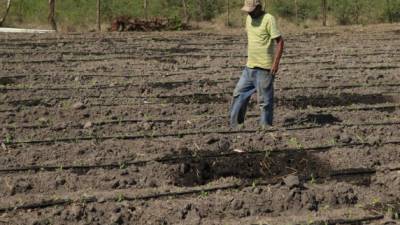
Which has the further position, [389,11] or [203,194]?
[389,11]

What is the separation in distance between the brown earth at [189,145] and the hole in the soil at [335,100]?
3 centimetres

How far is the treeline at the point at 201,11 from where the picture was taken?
25125 millimetres

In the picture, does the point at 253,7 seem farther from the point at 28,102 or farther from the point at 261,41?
the point at 28,102

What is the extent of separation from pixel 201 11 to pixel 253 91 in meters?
18.8

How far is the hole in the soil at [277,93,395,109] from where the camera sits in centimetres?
914

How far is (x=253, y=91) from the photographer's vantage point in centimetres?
743

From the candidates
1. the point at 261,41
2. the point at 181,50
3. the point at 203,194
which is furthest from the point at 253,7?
the point at 181,50

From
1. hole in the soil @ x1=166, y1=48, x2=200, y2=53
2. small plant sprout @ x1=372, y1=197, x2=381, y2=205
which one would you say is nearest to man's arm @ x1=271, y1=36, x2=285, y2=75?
small plant sprout @ x1=372, y1=197, x2=381, y2=205

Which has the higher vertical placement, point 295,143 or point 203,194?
point 295,143

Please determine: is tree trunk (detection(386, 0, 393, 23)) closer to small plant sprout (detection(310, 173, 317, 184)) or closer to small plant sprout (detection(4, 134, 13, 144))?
small plant sprout (detection(4, 134, 13, 144))

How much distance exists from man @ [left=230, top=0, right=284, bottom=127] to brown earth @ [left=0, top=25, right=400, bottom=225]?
0.35m

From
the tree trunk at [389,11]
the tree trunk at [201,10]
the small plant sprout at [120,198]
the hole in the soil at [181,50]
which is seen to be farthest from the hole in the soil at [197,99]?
the tree trunk at [389,11]

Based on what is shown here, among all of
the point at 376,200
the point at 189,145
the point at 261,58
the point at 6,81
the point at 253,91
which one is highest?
the point at 261,58

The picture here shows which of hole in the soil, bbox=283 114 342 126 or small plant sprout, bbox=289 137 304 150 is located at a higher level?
hole in the soil, bbox=283 114 342 126
